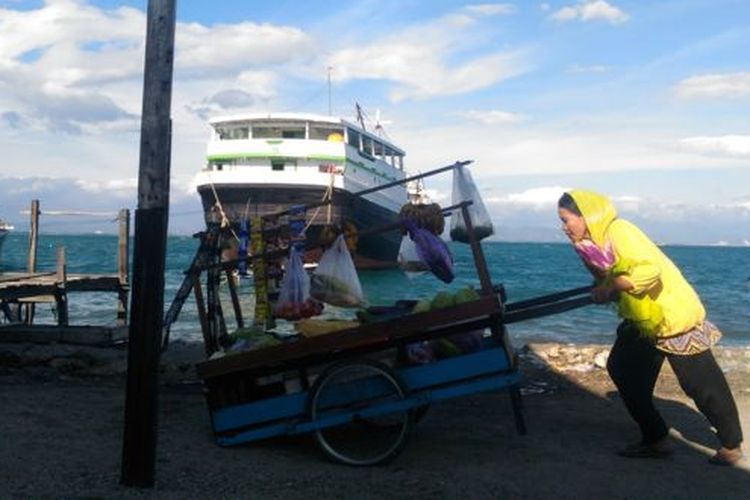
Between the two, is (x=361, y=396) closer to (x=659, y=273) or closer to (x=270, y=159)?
(x=659, y=273)

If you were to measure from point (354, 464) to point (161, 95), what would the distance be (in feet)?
8.00

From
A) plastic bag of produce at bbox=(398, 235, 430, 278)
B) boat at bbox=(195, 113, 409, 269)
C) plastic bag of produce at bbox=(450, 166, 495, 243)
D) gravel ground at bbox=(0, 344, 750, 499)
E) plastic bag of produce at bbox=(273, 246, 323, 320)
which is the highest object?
boat at bbox=(195, 113, 409, 269)

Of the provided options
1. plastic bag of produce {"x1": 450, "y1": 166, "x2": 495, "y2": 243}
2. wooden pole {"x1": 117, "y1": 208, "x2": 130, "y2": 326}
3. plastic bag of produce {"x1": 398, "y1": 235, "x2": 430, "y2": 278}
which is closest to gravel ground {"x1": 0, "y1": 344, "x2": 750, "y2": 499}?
plastic bag of produce {"x1": 398, "y1": 235, "x2": 430, "y2": 278}

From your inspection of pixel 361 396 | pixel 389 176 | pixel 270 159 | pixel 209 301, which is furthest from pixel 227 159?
pixel 361 396

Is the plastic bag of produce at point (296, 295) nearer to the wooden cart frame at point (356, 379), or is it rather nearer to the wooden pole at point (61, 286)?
the wooden cart frame at point (356, 379)

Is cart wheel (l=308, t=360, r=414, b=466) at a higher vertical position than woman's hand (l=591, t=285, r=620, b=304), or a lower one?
lower

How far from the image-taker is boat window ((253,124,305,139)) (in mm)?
32219

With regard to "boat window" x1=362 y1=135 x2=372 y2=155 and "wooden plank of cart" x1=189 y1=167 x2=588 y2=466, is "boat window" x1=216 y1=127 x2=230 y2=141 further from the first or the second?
"wooden plank of cart" x1=189 y1=167 x2=588 y2=466

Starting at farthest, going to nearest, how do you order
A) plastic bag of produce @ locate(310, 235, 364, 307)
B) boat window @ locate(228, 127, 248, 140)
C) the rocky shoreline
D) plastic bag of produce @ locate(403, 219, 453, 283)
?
boat window @ locate(228, 127, 248, 140) < the rocky shoreline < plastic bag of produce @ locate(310, 235, 364, 307) < plastic bag of produce @ locate(403, 219, 453, 283)

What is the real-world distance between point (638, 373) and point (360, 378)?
1717 mm

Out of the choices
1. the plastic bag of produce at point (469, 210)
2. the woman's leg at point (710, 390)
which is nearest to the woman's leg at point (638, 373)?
the woman's leg at point (710, 390)

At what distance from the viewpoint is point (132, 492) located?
4.51 meters

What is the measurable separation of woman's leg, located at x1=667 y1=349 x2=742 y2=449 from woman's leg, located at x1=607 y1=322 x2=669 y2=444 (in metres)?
0.14

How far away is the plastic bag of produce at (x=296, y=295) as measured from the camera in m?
6.04
